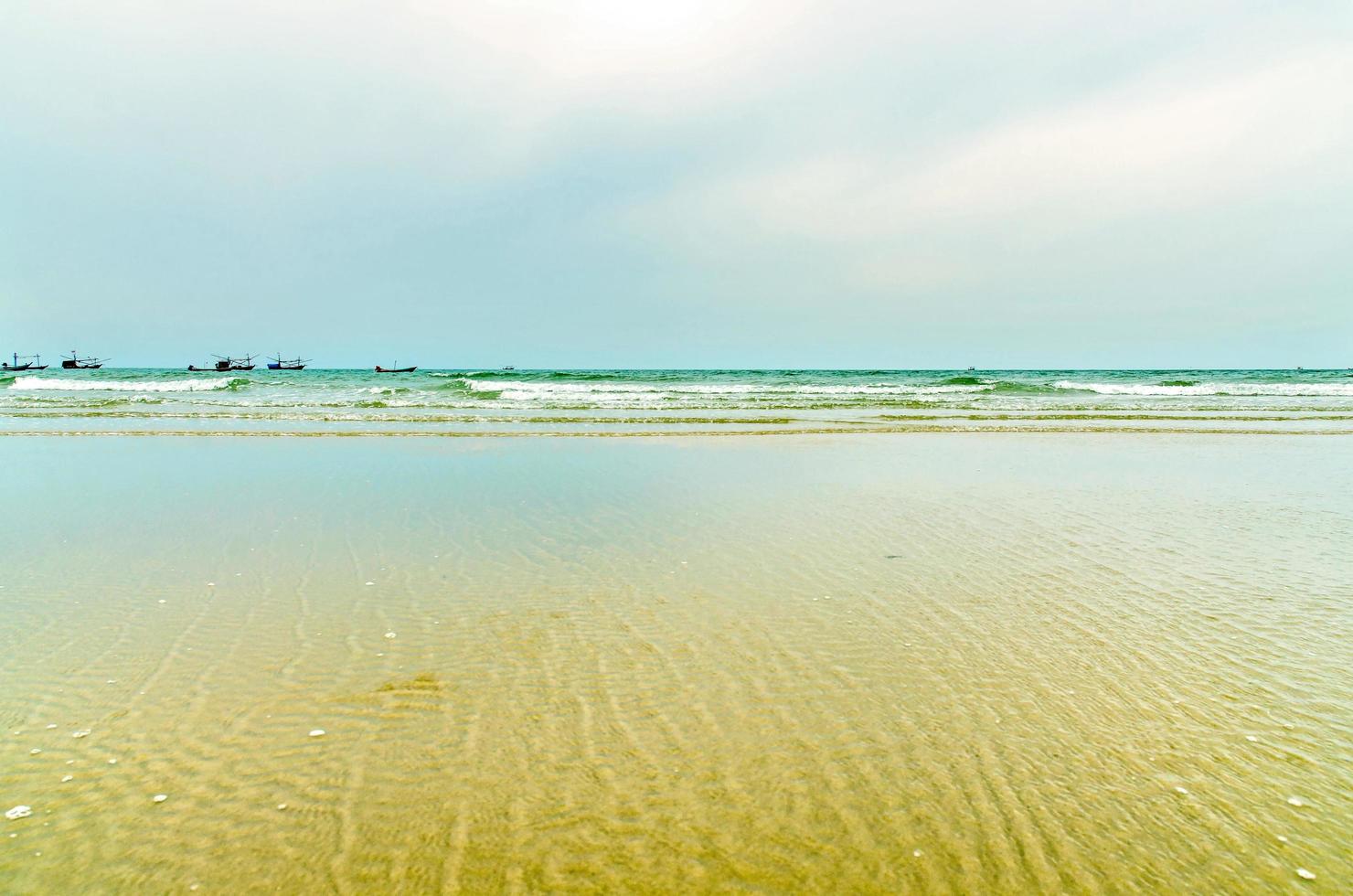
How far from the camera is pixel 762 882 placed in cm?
264

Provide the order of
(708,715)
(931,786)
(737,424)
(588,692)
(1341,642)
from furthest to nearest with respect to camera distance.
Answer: (737,424)
(1341,642)
(588,692)
(708,715)
(931,786)

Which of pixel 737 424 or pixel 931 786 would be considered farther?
pixel 737 424

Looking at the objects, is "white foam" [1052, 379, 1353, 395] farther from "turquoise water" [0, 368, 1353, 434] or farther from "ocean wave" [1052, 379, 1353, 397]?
"turquoise water" [0, 368, 1353, 434]

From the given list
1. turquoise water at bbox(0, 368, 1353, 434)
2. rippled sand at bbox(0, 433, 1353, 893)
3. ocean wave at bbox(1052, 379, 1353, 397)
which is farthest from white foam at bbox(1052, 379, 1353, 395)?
rippled sand at bbox(0, 433, 1353, 893)

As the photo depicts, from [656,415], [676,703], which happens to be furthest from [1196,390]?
[676,703]

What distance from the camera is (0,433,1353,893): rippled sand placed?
2.79 metres

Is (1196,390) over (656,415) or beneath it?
over

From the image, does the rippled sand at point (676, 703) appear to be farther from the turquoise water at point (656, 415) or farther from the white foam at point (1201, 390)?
the white foam at point (1201, 390)

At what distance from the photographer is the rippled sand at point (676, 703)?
2789mm

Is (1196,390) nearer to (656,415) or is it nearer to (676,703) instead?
(656,415)

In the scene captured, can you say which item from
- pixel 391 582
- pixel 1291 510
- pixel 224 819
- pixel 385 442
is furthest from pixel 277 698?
pixel 385 442

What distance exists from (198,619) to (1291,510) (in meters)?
11.7

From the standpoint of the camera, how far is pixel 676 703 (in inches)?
156

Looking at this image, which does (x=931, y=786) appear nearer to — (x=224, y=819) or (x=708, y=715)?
(x=708, y=715)
